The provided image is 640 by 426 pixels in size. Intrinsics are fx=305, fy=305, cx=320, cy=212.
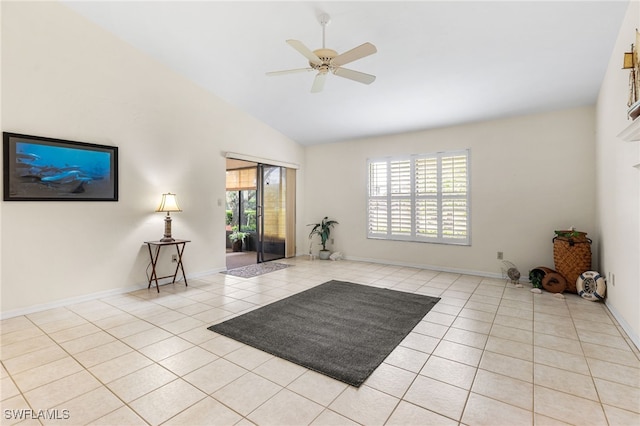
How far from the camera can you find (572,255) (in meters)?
3.99

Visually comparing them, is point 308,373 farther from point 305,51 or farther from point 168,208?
point 168,208

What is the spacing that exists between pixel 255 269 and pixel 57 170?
320cm

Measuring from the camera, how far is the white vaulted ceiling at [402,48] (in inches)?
114

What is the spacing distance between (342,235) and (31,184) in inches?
198

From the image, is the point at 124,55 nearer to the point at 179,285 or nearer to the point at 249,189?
the point at 179,285

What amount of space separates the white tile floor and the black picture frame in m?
1.34

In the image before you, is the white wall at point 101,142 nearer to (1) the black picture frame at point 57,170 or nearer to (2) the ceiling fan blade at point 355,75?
(1) the black picture frame at point 57,170

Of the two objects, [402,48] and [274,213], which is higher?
[402,48]

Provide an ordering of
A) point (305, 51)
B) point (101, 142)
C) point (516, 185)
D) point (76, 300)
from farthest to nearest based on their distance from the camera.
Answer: point (516, 185), point (101, 142), point (76, 300), point (305, 51)

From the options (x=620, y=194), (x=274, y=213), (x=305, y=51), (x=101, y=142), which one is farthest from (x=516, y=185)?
(x=101, y=142)

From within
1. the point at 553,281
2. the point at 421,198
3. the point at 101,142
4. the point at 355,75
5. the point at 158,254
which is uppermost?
the point at 355,75

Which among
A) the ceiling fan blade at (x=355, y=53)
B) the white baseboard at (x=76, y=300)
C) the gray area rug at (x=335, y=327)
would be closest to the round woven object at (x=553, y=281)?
the gray area rug at (x=335, y=327)

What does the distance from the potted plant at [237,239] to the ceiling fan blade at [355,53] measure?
19.1ft

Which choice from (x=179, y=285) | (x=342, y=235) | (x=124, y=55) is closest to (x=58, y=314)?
(x=179, y=285)
